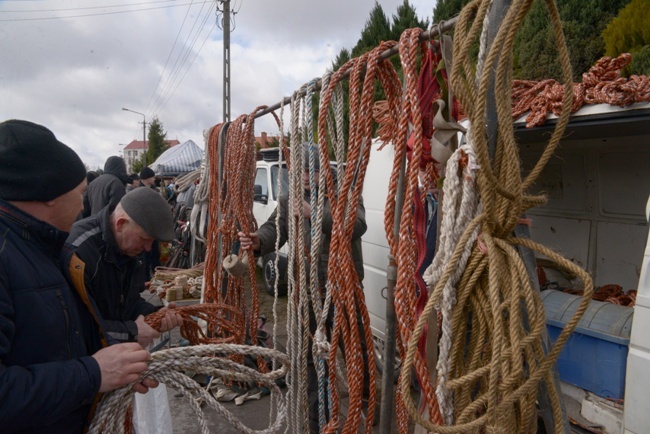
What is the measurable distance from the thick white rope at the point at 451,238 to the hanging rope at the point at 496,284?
0.04 ft

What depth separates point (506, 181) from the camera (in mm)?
1103

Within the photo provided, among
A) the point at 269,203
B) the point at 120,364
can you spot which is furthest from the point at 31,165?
the point at 269,203

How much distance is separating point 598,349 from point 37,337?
112 inches

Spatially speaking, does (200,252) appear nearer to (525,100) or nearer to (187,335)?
(187,335)

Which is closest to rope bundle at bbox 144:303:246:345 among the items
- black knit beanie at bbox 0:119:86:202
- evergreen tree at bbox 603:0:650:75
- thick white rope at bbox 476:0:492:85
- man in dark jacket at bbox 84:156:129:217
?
black knit beanie at bbox 0:119:86:202

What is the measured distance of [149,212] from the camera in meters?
2.03

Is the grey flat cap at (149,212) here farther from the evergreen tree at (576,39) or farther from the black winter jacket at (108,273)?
the evergreen tree at (576,39)

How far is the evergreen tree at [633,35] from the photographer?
5992 millimetres

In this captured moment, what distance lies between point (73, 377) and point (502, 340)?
118 cm

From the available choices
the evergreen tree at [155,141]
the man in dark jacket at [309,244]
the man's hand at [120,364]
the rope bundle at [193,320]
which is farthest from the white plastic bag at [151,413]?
the evergreen tree at [155,141]

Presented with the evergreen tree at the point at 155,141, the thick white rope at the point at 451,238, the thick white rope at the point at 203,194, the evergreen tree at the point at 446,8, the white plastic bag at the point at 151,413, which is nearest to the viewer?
the thick white rope at the point at 451,238

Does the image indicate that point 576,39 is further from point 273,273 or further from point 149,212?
point 149,212

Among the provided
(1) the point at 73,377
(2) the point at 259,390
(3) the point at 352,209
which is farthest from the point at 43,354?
(2) the point at 259,390

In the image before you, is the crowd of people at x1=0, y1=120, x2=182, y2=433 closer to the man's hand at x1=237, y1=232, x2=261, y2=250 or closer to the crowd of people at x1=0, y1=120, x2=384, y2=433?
the crowd of people at x1=0, y1=120, x2=384, y2=433
